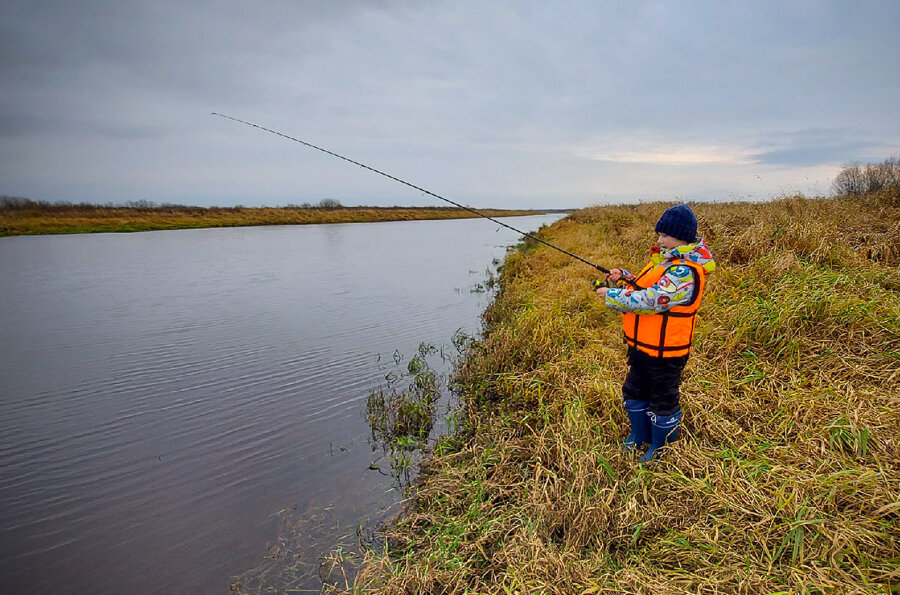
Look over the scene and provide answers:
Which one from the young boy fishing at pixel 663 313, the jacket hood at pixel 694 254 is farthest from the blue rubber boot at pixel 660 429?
the jacket hood at pixel 694 254

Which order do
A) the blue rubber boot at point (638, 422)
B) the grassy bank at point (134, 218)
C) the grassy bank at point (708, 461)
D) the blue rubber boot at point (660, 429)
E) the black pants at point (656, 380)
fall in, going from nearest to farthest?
the grassy bank at point (708, 461), the black pants at point (656, 380), the blue rubber boot at point (660, 429), the blue rubber boot at point (638, 422), the grassy bank at point (134, 218)

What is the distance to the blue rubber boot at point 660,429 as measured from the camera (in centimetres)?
355

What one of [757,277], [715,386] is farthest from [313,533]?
[757,277]

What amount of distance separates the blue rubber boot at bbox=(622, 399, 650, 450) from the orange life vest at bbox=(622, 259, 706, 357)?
0.56m

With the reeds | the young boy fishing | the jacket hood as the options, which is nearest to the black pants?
the young boy fishing

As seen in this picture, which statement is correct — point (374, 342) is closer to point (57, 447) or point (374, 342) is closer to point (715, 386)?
point (57, 447)

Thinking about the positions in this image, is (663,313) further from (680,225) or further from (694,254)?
(680,225)

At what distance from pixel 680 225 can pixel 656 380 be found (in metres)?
1.22

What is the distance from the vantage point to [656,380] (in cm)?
345

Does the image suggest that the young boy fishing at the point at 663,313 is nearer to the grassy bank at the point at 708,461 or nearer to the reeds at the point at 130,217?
the grassy bank at the point at 708,461

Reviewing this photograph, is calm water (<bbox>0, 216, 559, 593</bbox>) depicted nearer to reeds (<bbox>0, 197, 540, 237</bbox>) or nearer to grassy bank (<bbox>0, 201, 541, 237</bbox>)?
reeds (<bbox>0, 197, 540, 237</bbox>)

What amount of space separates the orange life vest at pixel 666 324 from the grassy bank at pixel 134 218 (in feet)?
123

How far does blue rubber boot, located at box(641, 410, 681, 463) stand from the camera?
3554 mm

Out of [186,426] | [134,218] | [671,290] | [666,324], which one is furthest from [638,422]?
[134,218]
